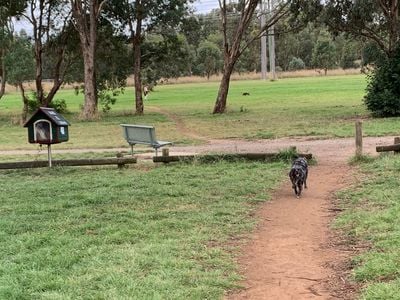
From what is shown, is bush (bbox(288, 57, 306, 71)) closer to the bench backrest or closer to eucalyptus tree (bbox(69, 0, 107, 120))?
eucalyptus tree (bbox(69, 0, 107, 120))

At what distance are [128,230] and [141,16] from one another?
95.8 feet

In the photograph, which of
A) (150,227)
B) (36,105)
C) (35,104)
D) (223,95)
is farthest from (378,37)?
(150,227)

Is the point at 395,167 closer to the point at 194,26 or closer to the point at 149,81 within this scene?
the point at 194,26

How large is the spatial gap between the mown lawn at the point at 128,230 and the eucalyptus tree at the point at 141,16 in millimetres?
23006

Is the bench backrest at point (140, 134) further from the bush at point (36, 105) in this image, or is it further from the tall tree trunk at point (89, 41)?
the bush at point (36, 105)

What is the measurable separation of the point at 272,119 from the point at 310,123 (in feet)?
11.7

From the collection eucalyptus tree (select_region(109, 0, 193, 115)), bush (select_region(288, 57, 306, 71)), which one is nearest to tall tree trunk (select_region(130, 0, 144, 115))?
eucalyptus tree (select_region(109, 0, 193, 115))

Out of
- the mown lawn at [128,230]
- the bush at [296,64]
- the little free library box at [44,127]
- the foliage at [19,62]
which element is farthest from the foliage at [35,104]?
the bush at [296,64]

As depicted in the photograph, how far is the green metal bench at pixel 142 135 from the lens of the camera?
14.6 m

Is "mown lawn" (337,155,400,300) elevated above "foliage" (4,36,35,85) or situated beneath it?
situated beneath

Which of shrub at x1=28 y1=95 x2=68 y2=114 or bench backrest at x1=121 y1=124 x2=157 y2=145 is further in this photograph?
shrub at x1=28 y1=95 x2=68 y2=114

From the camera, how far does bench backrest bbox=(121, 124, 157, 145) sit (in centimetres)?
1468

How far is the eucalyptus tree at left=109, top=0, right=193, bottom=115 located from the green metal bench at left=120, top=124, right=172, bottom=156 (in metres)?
19.8

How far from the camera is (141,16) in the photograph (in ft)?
116
